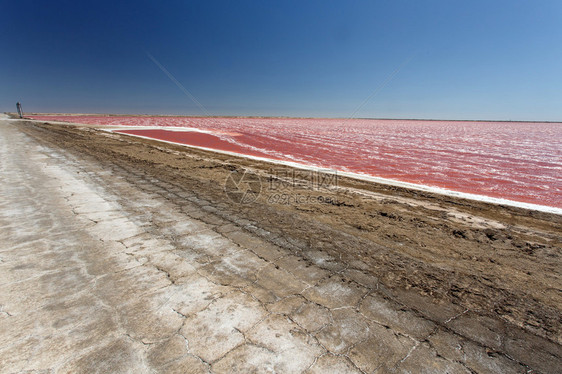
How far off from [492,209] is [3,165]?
1346 cm

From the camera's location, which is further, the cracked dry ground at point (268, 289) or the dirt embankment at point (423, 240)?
the dirt embankment at point (423, 240)

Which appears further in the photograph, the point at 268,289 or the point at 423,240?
the point at 423,240

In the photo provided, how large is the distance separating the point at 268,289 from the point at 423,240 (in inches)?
109

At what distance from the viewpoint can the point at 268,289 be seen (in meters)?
2.63

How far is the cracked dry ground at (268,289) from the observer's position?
1.90 meters

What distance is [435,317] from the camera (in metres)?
2.34

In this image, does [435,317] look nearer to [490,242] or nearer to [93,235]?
[490,242]

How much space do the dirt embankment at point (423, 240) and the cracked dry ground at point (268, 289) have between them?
0.09ft

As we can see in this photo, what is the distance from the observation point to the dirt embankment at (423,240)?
2.64 metres

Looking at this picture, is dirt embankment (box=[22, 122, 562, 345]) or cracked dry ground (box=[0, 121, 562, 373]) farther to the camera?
dirt embankment (box=[22, 122, 562, 345])

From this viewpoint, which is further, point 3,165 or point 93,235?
point 3,165

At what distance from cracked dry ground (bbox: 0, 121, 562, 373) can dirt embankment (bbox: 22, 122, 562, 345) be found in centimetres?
3

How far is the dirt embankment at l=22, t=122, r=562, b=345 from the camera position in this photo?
8.67 feet

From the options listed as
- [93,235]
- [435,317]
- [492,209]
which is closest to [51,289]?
[93,235]
